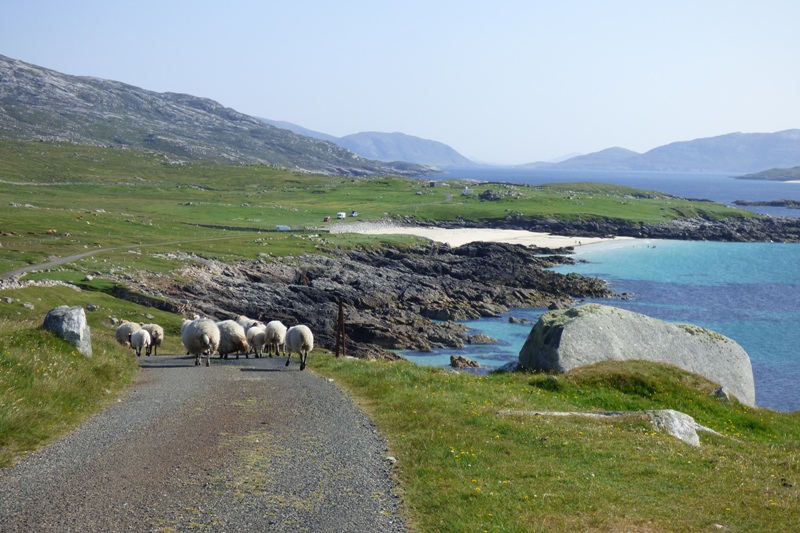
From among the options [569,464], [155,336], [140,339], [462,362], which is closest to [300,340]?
[140,339]

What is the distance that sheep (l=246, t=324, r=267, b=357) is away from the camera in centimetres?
4381

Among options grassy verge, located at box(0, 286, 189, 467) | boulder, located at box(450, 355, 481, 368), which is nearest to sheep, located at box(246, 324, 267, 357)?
grassy verge, located at box(0, 286, 189, 467)

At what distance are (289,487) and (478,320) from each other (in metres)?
76.2

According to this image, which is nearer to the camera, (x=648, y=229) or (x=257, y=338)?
(x=257, y=338)

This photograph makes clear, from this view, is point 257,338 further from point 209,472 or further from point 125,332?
point 209,472

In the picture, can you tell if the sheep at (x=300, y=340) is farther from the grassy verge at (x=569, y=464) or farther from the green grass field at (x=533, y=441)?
the grassy verge at (x=569, y=464)

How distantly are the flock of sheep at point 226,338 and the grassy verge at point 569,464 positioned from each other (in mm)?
9136

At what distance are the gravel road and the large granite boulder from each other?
14665 mm

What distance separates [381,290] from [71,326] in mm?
69340

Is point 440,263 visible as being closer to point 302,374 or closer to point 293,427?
point 302,374

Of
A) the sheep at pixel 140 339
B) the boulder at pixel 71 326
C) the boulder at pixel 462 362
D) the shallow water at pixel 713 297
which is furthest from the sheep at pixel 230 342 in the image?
the shallow water at pixel 713 297

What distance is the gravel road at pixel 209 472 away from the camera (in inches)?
509

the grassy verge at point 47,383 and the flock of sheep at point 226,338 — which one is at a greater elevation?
the grassy verge at point 47,383

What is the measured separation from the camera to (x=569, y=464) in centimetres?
1703
